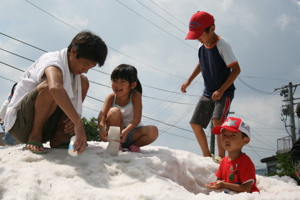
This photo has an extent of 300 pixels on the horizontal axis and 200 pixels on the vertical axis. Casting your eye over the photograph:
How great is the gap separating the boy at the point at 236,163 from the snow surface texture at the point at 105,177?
0.17 m

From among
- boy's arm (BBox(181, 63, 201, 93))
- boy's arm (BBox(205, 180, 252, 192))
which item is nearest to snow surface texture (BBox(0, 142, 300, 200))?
boy's arm (BBox(205, 180, 252, 192))

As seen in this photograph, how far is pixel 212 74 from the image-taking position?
12.5 ft

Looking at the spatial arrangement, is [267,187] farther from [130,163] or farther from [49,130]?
[49,130]

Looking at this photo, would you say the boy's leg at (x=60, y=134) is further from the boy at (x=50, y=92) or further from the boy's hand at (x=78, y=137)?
the boy's hand at (x=78, y=137)

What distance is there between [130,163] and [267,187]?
1.49 metres

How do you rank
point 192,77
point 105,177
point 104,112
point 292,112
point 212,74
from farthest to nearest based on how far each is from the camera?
point 292,112 → point 192,77 → point 212,74 → point 104,112 → point 105,177

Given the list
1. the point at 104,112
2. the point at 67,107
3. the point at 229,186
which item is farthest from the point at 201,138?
the point at 67,107

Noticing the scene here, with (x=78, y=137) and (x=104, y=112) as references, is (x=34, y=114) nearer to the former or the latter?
(x=78, y=137)

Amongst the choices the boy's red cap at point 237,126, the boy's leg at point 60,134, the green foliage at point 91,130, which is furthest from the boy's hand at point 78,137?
the green foliage at point 91,130

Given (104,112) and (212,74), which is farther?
(212,74)

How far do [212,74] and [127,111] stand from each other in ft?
4.07

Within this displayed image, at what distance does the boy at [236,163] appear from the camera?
2.46 meters

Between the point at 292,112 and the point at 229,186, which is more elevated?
the point at 292,112

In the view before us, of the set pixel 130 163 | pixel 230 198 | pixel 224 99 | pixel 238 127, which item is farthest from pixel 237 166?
pixel 224 99
